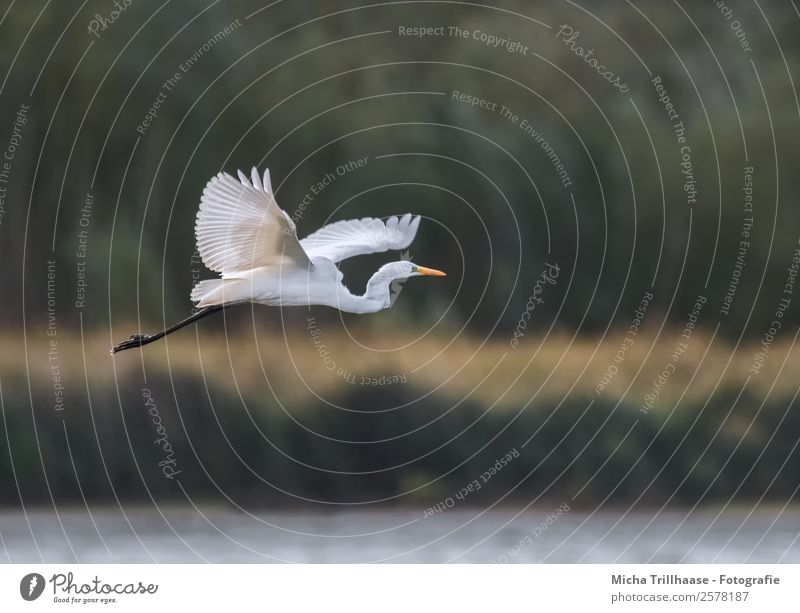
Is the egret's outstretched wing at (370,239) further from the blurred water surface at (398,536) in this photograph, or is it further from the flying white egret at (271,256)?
the blurred water surface at (398,536)

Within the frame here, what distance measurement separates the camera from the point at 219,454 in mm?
12359

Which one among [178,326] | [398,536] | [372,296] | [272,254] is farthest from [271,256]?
[398,536]

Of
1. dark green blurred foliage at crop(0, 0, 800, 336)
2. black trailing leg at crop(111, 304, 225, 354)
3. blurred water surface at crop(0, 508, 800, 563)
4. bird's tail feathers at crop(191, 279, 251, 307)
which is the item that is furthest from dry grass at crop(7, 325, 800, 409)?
bird's tail feathers at crop(191, 279, 251, 307)

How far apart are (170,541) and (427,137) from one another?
337 centimetres

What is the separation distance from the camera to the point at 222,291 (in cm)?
971

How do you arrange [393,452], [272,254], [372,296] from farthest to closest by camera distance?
[393,452] → [372,296] → [272,254]

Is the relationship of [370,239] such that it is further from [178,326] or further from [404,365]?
[404,365]

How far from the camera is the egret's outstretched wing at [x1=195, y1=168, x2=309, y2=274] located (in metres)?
8.74

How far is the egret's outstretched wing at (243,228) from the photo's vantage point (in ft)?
28.7
